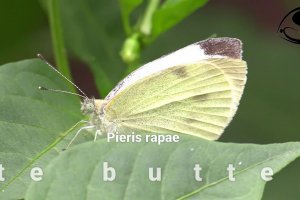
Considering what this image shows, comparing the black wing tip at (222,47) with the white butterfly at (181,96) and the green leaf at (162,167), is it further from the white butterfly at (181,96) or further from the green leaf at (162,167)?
the green leaf at (162,167)

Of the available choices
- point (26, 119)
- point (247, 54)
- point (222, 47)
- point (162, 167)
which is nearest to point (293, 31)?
point (247, 54)

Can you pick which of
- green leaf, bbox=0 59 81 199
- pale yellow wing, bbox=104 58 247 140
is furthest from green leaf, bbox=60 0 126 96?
green leaf, bbox=0 59 81 199

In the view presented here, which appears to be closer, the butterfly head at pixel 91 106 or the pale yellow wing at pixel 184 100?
the butterfly head at pixel 91 106

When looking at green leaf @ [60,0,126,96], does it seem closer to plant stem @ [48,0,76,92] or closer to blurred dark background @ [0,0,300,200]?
blurred dark background @ [0,0,300,200]

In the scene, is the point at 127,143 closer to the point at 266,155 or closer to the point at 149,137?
the point at 149,137

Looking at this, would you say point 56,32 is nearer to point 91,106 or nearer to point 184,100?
point 91,106

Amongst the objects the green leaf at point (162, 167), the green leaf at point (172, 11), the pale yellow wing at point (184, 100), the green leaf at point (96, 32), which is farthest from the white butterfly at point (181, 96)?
the green leaf at point (162, 167)

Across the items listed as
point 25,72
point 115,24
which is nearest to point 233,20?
point 115,24

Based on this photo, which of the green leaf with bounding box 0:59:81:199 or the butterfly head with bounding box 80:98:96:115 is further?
the butterfly head with bounding box 80:98:96:115
